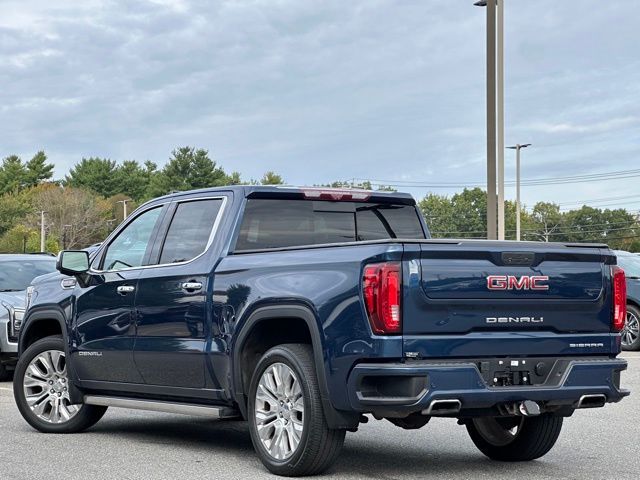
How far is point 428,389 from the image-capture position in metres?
6.78

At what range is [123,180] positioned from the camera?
15725cm

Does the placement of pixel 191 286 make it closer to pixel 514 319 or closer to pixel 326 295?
pixel 326 295

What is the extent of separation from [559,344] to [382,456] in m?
1.87

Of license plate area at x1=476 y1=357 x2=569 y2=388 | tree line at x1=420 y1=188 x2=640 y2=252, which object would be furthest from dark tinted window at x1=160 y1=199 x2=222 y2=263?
tree line at x1=420 y1=188 x2=640 y2=252

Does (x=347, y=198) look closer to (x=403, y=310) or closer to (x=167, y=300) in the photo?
(x=167, y=300)

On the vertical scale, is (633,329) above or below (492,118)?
below

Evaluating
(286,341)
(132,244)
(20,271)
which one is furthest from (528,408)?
(20,271)

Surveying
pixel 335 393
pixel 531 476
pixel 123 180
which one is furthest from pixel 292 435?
pixel 123 180

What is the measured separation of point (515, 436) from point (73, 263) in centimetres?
384

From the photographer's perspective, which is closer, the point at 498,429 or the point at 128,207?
the point at 498,429

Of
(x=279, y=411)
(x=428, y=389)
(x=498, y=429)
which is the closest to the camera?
(x=428, y=389)

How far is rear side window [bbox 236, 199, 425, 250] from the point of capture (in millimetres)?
8648

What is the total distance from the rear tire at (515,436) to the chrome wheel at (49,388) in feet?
11.5

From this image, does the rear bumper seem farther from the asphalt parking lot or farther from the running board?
the running board
